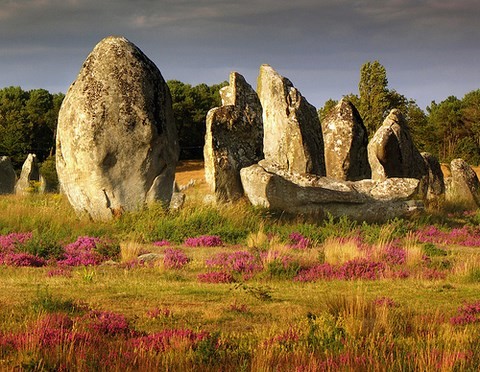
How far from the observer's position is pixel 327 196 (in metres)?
22.9

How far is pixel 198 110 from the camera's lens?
91.4 meters

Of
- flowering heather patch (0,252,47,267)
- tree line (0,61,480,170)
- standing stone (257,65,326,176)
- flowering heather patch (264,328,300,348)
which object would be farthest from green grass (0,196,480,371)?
tree line (0,61,480,170)

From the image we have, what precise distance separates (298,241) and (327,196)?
430cm

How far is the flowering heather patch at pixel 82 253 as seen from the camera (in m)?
15.3

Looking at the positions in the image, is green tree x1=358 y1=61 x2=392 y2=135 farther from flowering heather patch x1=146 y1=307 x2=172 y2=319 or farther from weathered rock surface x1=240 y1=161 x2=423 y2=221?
flowering heather patch x1=146 y1=307 x2=172 y2=319

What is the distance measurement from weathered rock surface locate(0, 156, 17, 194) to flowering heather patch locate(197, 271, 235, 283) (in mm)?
33938

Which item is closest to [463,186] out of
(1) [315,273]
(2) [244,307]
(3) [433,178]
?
(3) [433,178]

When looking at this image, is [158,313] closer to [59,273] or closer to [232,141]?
[59,273]

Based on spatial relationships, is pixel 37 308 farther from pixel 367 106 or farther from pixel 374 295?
pixel 367 106

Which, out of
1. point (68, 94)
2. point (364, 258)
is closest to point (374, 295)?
point (364, 258)

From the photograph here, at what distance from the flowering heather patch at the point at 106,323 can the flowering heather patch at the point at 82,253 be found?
6.18 metres

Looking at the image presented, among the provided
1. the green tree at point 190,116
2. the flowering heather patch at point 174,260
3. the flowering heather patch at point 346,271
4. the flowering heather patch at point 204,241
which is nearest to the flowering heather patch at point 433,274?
the flowering heather patch at point 346,271

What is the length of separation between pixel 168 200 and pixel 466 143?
73.2 meters

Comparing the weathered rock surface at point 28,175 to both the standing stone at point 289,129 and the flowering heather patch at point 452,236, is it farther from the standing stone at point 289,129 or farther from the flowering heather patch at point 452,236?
the flowering heather patch at point 452,236
